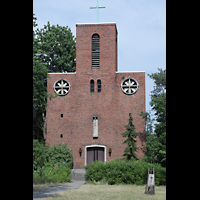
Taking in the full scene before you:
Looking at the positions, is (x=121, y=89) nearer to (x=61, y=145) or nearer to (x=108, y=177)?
(x=61, y=145)

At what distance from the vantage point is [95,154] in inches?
1203

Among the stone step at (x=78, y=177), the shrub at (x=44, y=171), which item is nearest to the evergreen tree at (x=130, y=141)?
the stone step at (x=78, y=177)

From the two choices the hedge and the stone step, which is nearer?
the hedge

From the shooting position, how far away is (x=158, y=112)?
22141 millimetres

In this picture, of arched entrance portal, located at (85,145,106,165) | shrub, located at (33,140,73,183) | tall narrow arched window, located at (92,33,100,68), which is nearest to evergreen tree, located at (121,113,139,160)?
arched entrance portal, located at (85,145,106,165)

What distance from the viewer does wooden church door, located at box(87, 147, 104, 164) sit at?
100 ft

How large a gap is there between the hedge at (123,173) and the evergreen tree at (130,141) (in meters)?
7.95

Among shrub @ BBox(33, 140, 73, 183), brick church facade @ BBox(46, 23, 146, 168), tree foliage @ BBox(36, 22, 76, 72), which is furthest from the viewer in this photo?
tree foliage @ BBox(36, 22, 76, 72)

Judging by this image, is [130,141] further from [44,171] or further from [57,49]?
[57,49]

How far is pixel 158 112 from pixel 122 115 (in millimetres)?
8749

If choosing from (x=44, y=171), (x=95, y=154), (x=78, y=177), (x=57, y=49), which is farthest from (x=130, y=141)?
(x=57, y=49)

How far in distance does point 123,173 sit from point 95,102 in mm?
12724

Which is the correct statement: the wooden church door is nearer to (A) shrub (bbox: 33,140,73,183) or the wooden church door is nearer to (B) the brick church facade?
(B) the brick church facade
